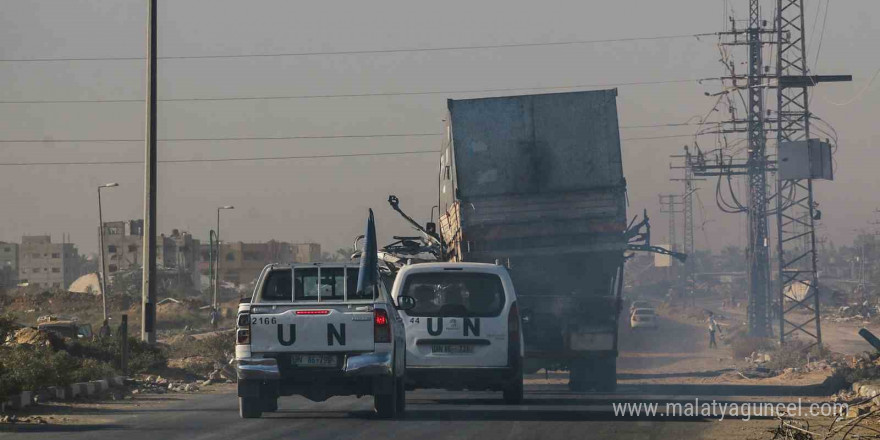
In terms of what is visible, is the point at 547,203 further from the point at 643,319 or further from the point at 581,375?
the point at 643,319

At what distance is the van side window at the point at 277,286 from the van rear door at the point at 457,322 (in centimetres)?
211

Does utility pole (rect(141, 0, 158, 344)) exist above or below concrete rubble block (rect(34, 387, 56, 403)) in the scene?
above

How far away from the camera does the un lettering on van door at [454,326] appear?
16203 millimetres

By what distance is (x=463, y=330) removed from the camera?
16219 mm

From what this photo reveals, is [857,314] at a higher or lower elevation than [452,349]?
lower

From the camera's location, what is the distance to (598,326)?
67.8 ft

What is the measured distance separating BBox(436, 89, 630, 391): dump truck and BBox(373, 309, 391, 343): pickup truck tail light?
7.23 m

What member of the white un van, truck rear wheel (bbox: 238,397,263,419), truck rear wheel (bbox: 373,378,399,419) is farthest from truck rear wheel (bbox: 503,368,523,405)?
truck rear wheel (bbox: 238,397,263,419)

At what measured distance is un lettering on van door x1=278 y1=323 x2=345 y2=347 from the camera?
13711 mm

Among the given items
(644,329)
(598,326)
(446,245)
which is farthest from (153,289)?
(644,329)

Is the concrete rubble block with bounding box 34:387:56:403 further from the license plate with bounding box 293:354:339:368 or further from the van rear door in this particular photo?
the license plate with bounding box 293:354:339:368

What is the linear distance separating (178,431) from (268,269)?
7.49ft

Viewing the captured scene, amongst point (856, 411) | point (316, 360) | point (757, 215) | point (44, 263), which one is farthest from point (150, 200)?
point (44, 263)

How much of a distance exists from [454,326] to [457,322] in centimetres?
6
